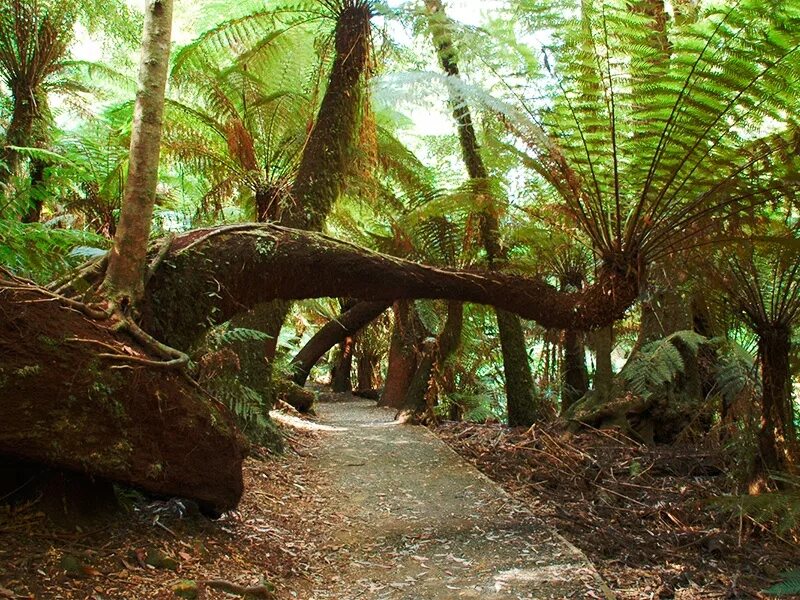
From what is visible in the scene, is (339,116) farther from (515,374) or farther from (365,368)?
(365,368)

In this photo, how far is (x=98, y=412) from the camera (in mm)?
2041

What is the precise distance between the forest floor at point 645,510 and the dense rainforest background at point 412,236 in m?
0.06

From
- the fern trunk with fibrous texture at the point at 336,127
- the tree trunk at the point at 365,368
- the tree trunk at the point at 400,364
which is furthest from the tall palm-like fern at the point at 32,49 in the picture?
the tree trunk at the point at 365,368

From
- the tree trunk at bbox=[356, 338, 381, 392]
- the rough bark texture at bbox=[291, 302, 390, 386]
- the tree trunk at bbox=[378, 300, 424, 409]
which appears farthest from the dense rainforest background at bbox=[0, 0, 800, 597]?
the tree trunk at bbox=[356, 338, 381, 392]

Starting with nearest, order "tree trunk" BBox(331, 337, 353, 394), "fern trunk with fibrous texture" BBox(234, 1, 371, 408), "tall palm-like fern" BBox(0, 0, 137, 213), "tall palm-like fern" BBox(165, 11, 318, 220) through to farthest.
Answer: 1. "fern trunk with fibrous texture" BBox(234, 1, 371, 408)
2. "tall palm-like fern" BBox(165, 11, 318, 220)
3. "tall palm-like fern" BBox(0, 0, 137, 213)
4. "tree trunk" BBox(331, 337, 353, 394)

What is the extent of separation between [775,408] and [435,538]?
1.92 metres

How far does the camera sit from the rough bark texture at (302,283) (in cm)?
284

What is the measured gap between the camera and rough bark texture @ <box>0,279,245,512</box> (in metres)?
1.89

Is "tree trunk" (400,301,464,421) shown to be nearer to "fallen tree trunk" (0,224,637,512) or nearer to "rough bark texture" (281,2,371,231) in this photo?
"rough bark texture" (281,2,371,231)

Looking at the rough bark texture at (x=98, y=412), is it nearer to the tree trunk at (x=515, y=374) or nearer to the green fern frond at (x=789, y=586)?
the green fern frond at (x=789, y=586)

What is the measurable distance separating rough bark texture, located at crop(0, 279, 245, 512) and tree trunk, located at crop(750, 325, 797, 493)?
2.71 m

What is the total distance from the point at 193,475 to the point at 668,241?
9.12 feet

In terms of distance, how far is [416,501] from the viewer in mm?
3691

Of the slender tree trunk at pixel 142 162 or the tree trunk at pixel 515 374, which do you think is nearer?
the slender tree trunk at pixel 142 162
